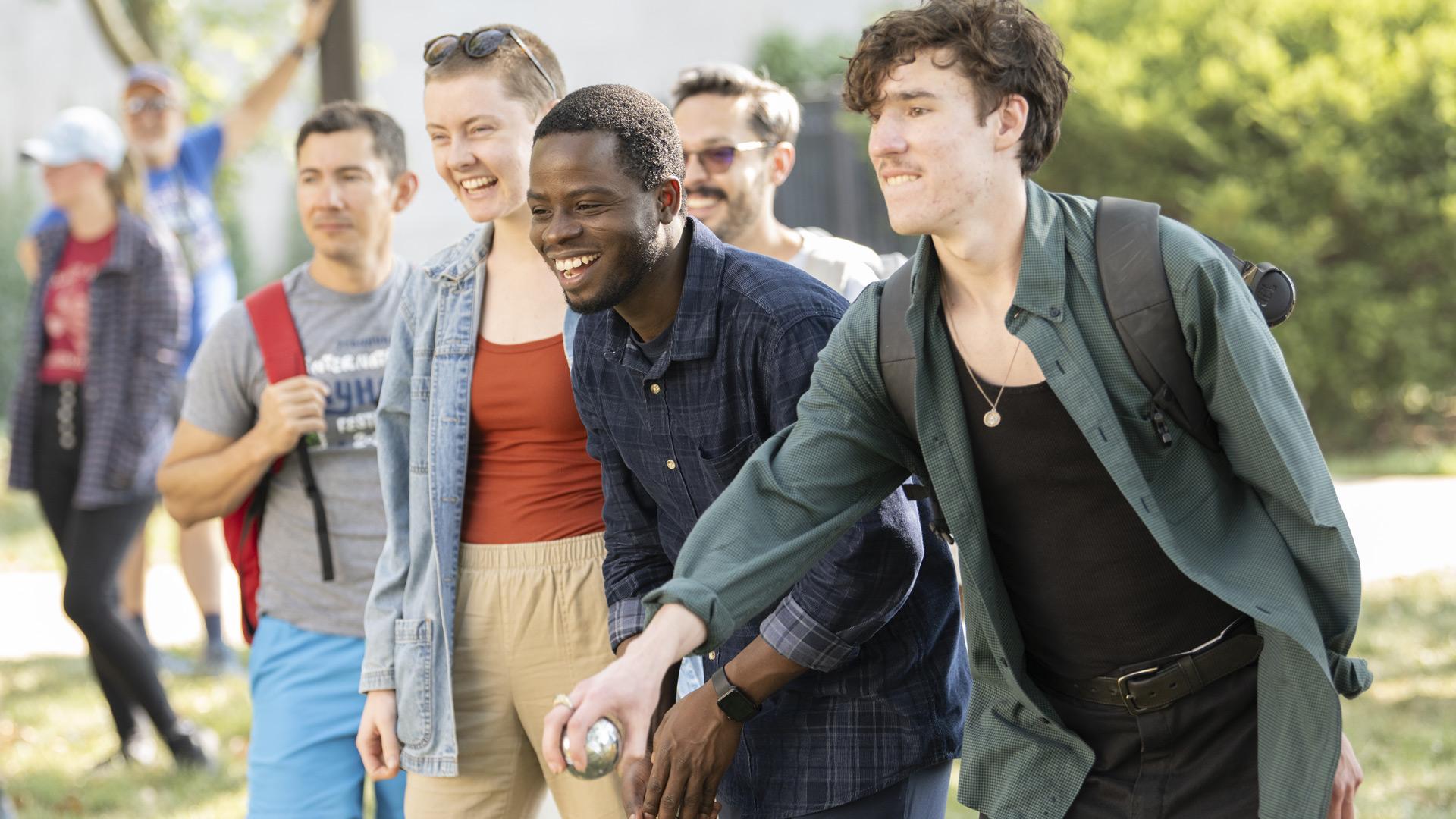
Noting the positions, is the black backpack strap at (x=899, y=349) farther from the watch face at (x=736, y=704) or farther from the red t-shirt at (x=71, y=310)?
the red t-shirt at (x=71, y=310)

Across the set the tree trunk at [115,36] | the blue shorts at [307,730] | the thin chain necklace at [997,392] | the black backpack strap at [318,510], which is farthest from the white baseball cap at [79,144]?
the thin chain necklace at [997,392]

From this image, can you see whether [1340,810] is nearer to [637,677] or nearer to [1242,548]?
[1242,548]

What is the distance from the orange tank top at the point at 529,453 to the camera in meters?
2.98

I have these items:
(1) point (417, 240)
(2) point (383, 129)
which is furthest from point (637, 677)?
(1) point (417, 240)

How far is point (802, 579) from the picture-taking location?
2297 millimetres

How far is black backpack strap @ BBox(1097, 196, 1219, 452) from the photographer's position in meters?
2.02

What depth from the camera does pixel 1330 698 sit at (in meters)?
2.03

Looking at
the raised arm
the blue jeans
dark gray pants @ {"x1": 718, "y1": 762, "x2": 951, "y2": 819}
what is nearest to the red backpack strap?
dark gray pants @ {"x1": 718, "y1": 762, "x2": 951, "y2": 819}

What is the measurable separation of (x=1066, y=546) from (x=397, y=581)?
1.61m

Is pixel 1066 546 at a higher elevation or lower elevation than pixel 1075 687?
higher

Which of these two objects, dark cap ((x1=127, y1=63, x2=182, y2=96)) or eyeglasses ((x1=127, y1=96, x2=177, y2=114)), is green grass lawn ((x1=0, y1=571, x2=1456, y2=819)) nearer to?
eyeglasses ((x1=127, y1=96, x2=177, y2=114))

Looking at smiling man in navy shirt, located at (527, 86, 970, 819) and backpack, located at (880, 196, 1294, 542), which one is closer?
backpack, located at (880, 196, 1294, 542)

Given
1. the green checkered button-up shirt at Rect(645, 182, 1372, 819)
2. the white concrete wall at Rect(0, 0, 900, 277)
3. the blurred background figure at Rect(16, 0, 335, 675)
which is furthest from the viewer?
the white concrete wall at Rect(0, 0, 900, 277)

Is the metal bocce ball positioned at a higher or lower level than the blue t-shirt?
higher
